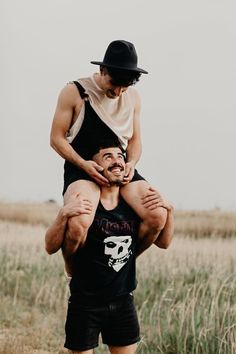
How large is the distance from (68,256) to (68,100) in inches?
31.4

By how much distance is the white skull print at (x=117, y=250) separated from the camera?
154 inches

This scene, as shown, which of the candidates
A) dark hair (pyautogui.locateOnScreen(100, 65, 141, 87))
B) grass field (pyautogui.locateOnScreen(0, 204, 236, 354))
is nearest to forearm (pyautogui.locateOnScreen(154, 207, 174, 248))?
dark hair (pyautogui.locateOnScreen(100, 65, 141, 87))

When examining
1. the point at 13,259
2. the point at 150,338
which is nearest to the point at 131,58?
the point at 150,338

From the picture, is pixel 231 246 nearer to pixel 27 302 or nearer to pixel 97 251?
pixel 27 302

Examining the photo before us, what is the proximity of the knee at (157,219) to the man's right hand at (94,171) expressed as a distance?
0.91ft

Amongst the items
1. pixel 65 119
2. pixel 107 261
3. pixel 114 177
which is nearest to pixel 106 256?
pixel 107 261

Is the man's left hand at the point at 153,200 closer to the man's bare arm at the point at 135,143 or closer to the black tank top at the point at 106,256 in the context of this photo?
the black tank top at the point at 106,256

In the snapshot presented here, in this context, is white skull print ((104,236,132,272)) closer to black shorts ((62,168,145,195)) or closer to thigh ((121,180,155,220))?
thigh ((121,180,155,220))

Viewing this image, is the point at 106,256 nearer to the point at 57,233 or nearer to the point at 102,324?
the point at 57,233

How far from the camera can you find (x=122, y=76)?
3.82m

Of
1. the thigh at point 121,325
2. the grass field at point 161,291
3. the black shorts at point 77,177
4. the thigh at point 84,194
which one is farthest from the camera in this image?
the grass field at point 161,291

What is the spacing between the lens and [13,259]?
909cm

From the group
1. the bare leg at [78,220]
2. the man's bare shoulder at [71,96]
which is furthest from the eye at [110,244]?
the man's bare shoulder at [71,96]

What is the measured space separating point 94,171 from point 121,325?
855 mm
